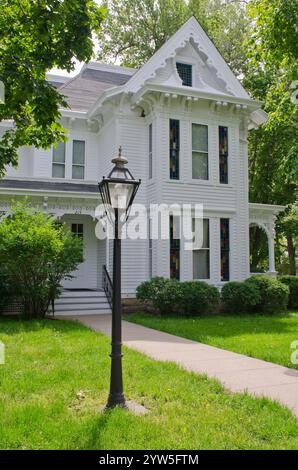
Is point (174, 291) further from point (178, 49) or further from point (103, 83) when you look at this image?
point (103, 83)

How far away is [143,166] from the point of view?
15352mm

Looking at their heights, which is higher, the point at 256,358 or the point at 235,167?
the point at 235,167

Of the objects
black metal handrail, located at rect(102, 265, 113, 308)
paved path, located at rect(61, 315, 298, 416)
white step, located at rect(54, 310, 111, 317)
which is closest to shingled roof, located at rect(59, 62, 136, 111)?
black metal handrail, located at rect(102, 265, 113, 308)

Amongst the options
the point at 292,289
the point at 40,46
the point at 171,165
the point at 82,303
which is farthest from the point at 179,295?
the point at 40,46

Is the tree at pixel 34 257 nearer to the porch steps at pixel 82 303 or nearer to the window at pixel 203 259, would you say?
the porch steps at pixel 82 303

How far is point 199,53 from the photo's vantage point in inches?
625

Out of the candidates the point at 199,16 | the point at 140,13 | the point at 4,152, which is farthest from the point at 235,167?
the point at 140,13

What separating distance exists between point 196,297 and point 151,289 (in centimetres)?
140

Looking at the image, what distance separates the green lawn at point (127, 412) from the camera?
157 inches

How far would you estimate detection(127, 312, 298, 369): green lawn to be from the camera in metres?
7.98

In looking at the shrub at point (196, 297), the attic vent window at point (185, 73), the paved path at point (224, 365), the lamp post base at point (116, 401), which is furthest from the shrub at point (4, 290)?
the attic vent window at point (185, 73)

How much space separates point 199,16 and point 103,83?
1194 cm
